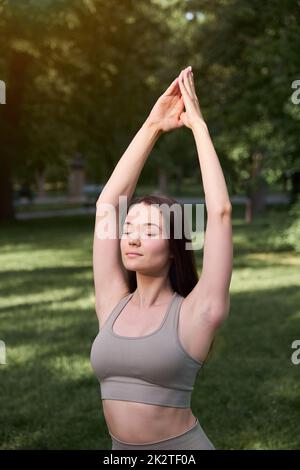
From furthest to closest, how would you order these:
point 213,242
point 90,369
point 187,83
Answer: point 90,369
point 187,83
point 213,242

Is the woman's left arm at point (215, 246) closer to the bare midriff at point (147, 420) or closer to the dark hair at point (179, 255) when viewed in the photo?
the dark hair at point (179, 255)

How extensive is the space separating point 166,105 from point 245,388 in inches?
196

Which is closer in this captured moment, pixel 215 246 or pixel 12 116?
pixel 215 246

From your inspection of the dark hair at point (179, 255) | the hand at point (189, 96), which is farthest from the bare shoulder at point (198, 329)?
the hand at point (189, 96)

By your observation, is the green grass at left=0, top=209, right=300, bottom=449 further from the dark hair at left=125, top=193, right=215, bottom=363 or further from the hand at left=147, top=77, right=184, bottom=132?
the hand at left=147, top=77, right=184, bottom=132

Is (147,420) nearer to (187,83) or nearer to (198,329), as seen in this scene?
(198,329)

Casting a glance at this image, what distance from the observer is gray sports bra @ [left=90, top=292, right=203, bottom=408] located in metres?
2.45

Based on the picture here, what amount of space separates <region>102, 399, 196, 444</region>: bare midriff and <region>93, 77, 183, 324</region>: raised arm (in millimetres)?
421

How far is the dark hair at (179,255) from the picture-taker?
269 centimetres

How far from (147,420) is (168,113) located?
3.70ft

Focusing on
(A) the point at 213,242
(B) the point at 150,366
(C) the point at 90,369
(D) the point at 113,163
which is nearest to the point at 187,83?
(A) the point at 213,242

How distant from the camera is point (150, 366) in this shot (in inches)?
96.1

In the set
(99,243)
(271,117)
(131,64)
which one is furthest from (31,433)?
(131,64)

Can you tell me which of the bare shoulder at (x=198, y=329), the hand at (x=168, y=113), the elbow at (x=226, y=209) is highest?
the hand at (x=168, y=113)
